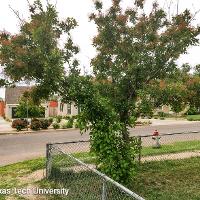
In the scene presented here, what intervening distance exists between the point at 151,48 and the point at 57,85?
3.46 m

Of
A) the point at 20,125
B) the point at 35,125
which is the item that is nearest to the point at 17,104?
the point at 20,125

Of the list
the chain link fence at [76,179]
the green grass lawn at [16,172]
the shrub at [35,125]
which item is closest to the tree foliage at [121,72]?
the chain link fence at [76,179]

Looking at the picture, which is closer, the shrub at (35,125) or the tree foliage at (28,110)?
the shrub at (35,125)

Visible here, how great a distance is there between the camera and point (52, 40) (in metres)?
10.9

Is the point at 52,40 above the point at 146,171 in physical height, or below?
above

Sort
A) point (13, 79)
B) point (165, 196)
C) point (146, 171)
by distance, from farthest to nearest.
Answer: point (146, 171) < point (13, 79) < point (165, 196)

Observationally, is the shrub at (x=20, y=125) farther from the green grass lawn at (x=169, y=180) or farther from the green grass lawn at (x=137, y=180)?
the green grass lawn at (x=169, y=180)

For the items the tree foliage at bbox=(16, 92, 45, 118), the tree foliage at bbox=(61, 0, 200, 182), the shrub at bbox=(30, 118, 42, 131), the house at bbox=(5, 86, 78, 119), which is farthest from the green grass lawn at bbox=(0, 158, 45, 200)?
the house at bbox=(5, 86, 78, 119)

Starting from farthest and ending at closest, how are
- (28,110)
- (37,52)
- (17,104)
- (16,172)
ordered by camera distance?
(17,104), (28,110), (16,172), (37,52)

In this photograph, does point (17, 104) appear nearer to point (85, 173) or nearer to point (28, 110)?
point (28, 110)

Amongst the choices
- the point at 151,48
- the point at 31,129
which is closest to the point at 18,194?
the point at 151,48

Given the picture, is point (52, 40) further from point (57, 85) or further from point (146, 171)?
point (146, 171)

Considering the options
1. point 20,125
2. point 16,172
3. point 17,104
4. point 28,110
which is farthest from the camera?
point 17,104

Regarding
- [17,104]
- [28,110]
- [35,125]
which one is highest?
[17,104]
